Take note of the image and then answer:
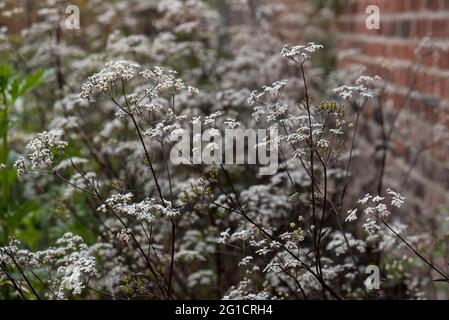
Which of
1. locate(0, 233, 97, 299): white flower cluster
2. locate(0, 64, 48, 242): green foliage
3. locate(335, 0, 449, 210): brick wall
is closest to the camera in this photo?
locate(0, 233, 97, 299): white flower cluster

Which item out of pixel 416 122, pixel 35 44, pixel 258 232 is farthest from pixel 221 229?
pixel 35 44

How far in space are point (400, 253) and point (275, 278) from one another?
1.55m

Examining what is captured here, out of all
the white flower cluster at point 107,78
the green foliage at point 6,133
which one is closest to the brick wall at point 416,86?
the white flower cluster at point 107,78

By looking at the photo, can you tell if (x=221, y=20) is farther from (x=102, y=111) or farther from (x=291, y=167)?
(x=291, y=167)

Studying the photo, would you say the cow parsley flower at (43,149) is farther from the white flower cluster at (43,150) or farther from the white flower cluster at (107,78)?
the white flower cluster at (107,78)

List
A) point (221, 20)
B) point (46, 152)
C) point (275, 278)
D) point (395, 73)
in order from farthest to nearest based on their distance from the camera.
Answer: point (221, 20) < point (395, 73) < point (275, 278) < point (46, 152)

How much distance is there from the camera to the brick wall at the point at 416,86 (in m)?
4.17

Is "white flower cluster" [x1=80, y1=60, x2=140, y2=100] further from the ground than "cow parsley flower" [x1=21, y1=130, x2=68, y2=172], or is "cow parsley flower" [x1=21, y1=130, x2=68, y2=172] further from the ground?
"white flower cluster" [x1=80, y1=60, x2=140, y2=100]

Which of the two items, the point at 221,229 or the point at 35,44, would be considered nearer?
the point at 221,229

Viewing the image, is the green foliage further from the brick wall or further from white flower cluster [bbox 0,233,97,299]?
the brick wall

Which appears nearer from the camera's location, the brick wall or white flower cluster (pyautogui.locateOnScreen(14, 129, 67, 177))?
white flower cluster (pyautogui.locateOnScreen(14, 129, 67, 177))

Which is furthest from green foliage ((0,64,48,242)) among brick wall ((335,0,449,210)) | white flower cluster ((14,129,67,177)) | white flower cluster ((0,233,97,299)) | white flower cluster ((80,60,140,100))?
brick wall ((335,0,449,210))

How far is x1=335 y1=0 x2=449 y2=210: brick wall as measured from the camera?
417 cm
